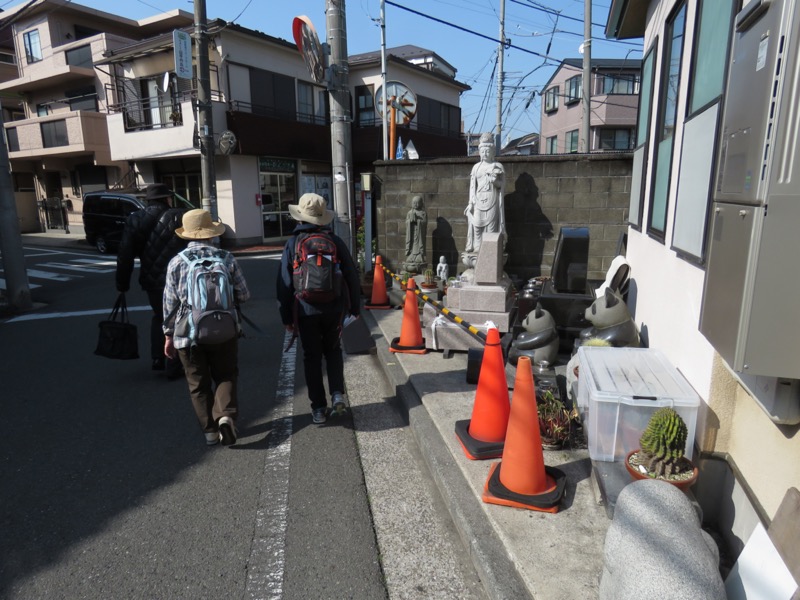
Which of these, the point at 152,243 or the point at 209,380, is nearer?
the point at 209,380

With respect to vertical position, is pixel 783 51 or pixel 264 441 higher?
pixel 783 51

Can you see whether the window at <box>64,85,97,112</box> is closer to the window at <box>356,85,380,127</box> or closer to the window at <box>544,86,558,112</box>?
the window at <box>356,85,380,127</box>

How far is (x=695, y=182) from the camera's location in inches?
121

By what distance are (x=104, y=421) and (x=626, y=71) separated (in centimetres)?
3471

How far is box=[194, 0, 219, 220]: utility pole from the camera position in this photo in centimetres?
1173

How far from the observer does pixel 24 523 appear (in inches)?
113

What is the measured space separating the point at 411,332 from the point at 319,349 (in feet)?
5.92

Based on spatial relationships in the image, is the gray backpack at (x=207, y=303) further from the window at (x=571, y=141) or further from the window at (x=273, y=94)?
the window at (x=571, y=141)

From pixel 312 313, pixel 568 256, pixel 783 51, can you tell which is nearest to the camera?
pixel 783 51

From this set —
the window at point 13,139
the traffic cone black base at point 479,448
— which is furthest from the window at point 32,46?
the traffic cone black base at point 479,448

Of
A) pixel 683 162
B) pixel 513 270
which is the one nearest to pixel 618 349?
pixel 683 162

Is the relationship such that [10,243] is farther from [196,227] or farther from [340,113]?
[196,227]

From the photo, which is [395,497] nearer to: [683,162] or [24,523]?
[24,523]

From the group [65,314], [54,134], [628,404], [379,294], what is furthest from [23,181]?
[628,404]
